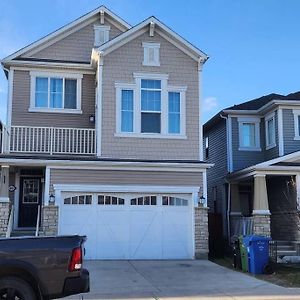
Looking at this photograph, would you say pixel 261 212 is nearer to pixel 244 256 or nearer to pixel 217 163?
pixel 244 256

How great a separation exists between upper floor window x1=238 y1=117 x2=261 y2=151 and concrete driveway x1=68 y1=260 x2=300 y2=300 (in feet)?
26.0

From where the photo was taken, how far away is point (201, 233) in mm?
18109

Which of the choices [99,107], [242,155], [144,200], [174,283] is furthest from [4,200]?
[242,155]

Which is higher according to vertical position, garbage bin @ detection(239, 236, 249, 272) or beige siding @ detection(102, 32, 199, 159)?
beige siding @ detection(102, 32, 199, 159)

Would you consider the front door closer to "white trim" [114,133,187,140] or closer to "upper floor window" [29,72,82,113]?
"upper floor window" [29,72,82,113]

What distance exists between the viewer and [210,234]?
71.3 ft

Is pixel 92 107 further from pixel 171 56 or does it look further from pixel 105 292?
pixel 105 292

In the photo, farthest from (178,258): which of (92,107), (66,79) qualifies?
(66,79)

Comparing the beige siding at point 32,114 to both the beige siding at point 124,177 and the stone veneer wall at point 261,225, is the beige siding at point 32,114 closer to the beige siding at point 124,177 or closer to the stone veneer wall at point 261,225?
the beige siding at point 124,177

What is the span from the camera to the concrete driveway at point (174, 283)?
1096 cm

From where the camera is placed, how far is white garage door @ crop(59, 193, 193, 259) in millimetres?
17688

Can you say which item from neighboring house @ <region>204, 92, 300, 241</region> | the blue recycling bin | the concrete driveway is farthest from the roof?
A: the concrete driveway

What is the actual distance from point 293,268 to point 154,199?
530 cm

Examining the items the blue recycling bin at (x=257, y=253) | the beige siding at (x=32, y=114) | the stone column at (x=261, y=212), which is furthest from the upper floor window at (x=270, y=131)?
the beige siding at (x=32, y=114)
